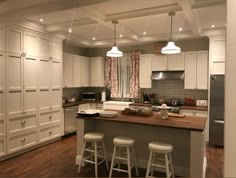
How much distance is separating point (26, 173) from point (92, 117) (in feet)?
4.69

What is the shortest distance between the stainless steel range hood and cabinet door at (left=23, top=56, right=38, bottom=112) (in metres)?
3.14

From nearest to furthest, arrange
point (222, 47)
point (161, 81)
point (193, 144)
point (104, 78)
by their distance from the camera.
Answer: point (193, 144) < point (222, 47) < point (161, 81) < point (104, 78)

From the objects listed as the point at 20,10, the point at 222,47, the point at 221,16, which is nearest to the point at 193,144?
the point at 221,16

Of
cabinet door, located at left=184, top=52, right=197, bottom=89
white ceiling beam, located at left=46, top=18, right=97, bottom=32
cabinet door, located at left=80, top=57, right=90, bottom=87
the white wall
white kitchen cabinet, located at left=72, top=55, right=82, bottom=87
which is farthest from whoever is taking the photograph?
cabinet door, located at left=80, top=57, right=90, bottom=87

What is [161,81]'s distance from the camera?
5898mm

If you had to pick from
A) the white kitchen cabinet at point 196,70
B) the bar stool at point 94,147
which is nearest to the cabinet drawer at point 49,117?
the bar stool at point 94,147

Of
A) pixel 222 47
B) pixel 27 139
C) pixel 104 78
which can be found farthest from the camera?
pixel 104 78

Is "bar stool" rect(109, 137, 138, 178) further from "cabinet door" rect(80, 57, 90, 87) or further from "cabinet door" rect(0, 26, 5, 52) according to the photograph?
"cabinet door" rect(80, 57, 90, 87)

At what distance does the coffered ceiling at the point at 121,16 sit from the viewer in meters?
2.95

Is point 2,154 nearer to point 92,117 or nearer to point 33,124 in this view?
point 33,124

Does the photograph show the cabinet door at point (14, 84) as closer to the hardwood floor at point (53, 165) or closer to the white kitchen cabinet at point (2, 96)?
the white kitchen cabinet at point (2, 96)

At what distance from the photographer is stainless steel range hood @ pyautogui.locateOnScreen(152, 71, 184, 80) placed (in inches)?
210

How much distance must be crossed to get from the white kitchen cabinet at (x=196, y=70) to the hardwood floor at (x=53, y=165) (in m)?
1.66

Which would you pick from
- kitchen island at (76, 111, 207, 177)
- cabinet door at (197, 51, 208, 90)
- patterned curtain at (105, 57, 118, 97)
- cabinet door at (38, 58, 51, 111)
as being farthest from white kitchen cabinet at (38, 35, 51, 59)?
cabinet door at (197, 51, 208, 90)
